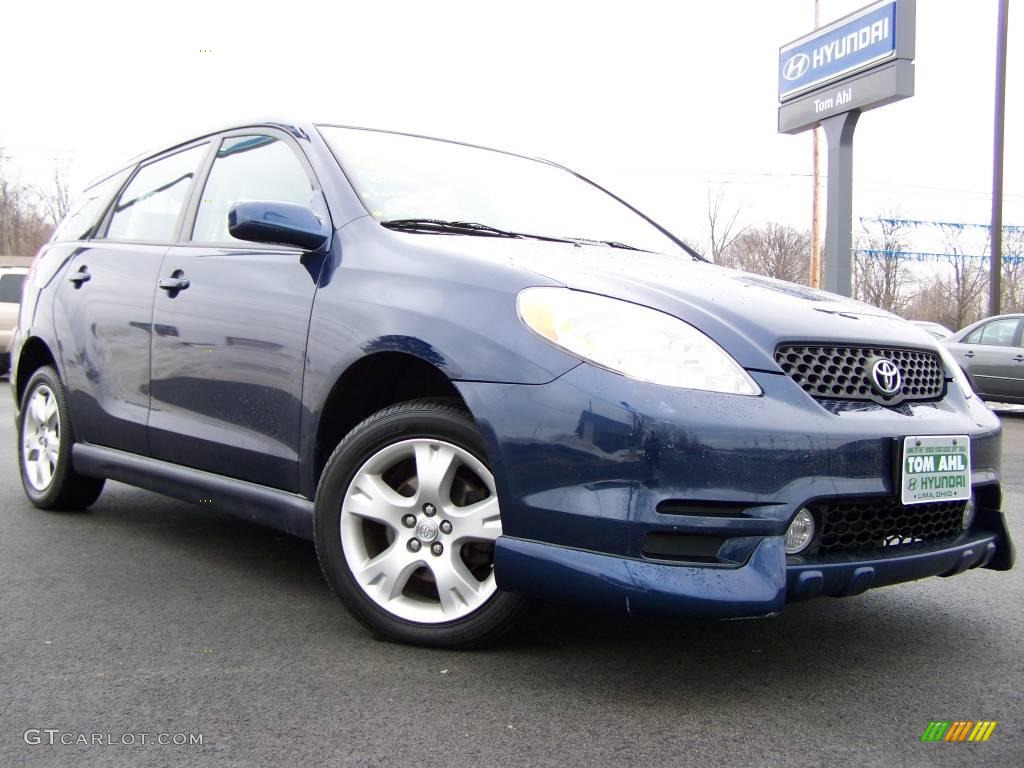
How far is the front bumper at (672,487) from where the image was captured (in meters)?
2.45

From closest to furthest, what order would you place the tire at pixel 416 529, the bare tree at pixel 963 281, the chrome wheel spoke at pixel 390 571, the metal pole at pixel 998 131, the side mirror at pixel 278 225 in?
the tire at pixel 416 529 → the chrome wheel spoke at pixel 390 571 → the side mirror at pixel 278 225 → the metal pole at pixel 998 131 → the bare tree at pixel 963 281

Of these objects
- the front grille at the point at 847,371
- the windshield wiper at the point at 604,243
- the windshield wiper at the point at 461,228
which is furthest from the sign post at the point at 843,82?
the front grille at the point at 847,371

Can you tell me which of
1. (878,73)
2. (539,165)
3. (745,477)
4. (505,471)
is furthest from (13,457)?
(878,73)

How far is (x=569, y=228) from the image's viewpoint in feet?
12.8

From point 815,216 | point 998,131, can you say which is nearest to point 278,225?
point 998,131

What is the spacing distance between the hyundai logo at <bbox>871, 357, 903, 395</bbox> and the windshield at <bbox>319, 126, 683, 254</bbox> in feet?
4.34

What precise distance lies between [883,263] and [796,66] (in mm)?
28380

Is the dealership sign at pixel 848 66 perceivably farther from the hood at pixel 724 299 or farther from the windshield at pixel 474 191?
the hood at pixel 724 299

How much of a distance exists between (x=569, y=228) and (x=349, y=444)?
4.56 ft

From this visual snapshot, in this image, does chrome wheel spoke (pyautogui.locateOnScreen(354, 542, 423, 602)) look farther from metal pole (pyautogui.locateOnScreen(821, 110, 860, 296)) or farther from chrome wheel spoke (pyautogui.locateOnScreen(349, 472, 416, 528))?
metal pole (pyautogui.locateOnScreen(821, 110, 860, 296))

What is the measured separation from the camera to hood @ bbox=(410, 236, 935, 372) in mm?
2662

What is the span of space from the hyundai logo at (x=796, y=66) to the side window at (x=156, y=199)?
48.3 ft

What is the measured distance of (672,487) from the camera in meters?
2.45

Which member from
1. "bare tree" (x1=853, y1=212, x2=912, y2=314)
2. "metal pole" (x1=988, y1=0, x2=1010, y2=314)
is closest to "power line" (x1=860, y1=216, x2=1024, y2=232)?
"bare tree" (x1=853, y1=212, x2=912, y2=314)
